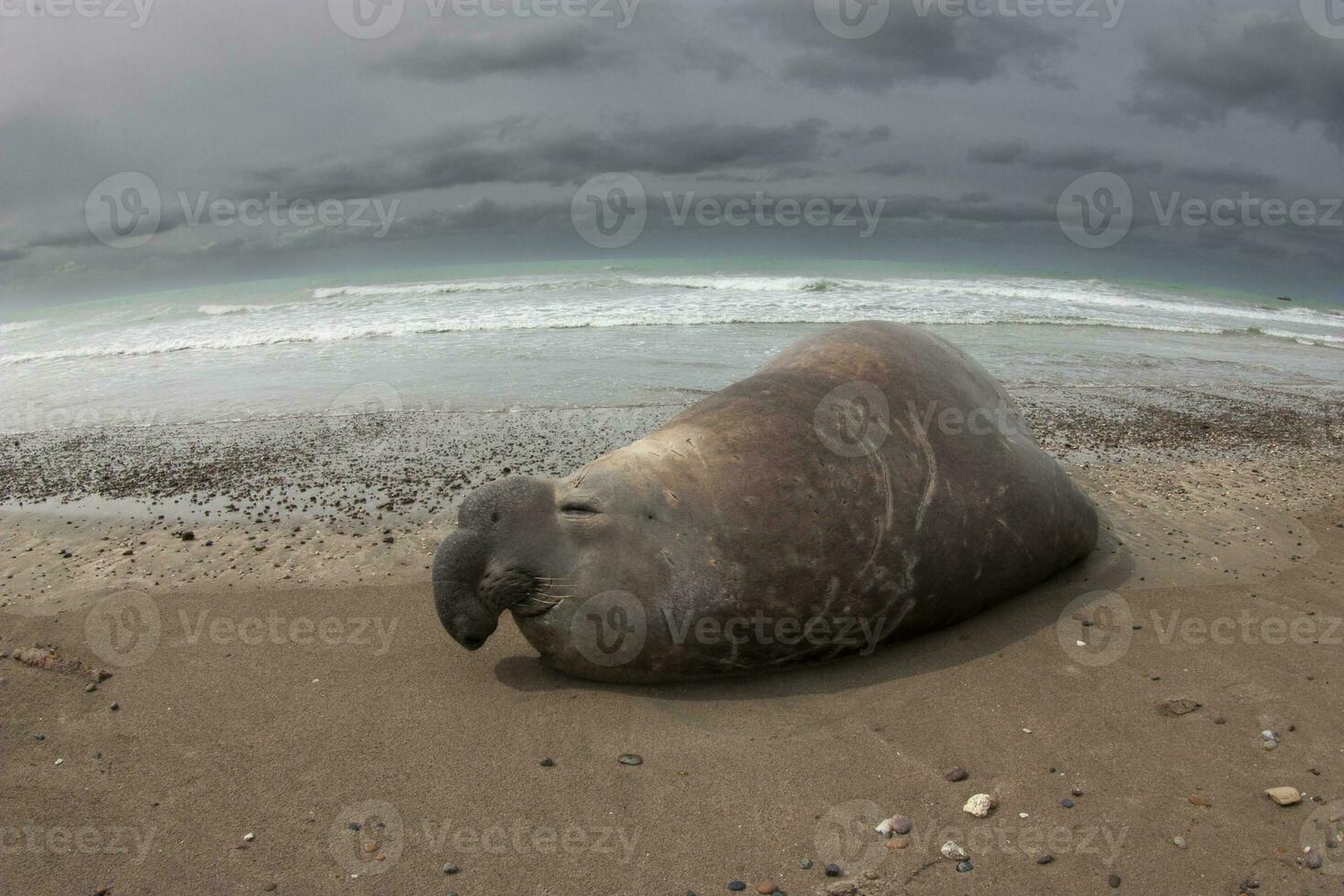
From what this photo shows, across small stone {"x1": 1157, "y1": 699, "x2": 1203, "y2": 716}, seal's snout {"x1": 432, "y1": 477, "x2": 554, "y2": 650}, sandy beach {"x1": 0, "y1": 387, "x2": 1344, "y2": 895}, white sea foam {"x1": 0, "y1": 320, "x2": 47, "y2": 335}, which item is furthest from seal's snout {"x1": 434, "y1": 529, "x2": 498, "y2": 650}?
white sea foam {"x1": 0, "y1": 320, "x2": 47, "y2": 335}

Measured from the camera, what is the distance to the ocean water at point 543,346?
11.3 m

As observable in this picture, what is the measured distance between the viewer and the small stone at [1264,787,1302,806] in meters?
3.20

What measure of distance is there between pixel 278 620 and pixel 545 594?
1905 millimetres

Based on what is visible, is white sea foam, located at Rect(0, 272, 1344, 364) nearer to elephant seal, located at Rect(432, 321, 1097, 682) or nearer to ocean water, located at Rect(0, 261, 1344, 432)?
ocean water, located at Rect(0, 261, 1344, 432)

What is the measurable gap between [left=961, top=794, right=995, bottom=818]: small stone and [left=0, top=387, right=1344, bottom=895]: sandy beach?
0.09ft

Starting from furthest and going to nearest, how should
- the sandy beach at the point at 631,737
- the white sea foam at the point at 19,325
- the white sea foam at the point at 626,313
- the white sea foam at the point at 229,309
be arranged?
the white sea foam at the point at 229,309, the white sea foam at the point at 19,325, the white sea foam at the point at 626,313, the sandy beach at the point at 631,737

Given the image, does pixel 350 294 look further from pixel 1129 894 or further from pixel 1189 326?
pixel 1129 894

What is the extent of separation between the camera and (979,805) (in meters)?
3.26

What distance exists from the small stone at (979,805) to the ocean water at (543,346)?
731 centimetres

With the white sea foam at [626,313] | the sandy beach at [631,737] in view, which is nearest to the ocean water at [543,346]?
the white sea foam at [626,313]

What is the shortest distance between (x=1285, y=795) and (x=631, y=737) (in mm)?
2552

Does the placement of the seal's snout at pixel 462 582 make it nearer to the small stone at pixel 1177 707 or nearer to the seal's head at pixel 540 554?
the seal's head at pixel 540 554

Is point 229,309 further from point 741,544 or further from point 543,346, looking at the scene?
point 741,544

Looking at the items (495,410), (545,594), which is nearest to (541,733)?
(545,594)
